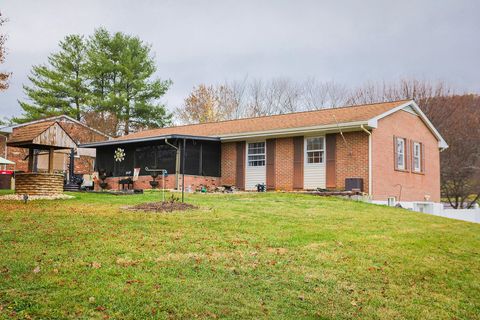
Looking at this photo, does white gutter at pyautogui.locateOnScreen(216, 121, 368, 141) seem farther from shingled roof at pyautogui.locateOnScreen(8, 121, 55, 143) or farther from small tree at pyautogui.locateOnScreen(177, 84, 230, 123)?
small tree at pyautogui.locateOnScreen(177, 84, 230, 123)

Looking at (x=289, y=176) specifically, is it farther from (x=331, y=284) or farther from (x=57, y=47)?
(x=57, y=47)

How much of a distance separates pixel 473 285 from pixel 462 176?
84.7 ft

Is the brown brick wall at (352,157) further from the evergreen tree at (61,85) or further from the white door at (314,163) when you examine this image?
the evergreen tree at (61,85)

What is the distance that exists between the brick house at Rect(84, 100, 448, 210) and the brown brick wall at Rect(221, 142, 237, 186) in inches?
1.8

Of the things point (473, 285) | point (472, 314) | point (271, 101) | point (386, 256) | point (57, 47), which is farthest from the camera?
point (57, 47)

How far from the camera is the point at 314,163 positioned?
18.9 m

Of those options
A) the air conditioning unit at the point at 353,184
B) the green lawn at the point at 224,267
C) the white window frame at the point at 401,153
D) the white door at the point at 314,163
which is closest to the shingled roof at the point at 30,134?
the green lawn at the point at 224,267

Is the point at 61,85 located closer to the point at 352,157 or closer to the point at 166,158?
the point at 166,158

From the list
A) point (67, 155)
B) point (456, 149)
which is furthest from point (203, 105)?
point (456, 149)

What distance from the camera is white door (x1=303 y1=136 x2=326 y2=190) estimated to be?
18641mm

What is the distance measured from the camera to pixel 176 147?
2023 cm

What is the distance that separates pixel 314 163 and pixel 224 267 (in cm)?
1291

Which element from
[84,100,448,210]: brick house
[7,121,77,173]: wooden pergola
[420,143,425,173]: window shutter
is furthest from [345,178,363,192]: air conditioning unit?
[7,121,77,173]: wooden pergola

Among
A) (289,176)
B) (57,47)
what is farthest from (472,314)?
(57,47)
